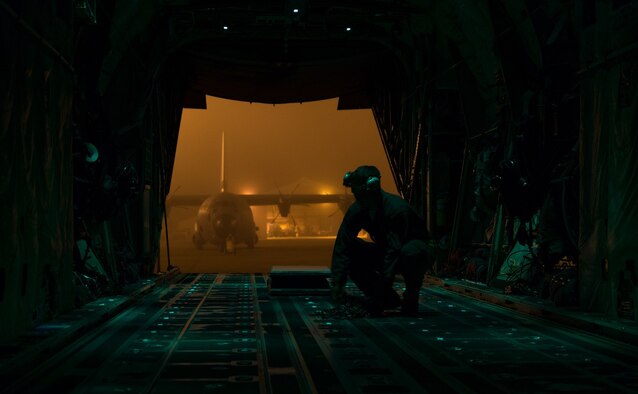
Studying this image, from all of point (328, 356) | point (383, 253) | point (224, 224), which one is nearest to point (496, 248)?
point (383, 253)

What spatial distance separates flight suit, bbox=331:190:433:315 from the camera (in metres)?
8.74

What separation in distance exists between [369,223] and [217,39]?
34.5 ft

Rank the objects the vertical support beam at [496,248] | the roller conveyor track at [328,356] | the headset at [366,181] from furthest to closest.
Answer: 1. the vertical support beam at [496,248]
2. the headset at [366,181]
3. the roller conveyor track at [328,356]

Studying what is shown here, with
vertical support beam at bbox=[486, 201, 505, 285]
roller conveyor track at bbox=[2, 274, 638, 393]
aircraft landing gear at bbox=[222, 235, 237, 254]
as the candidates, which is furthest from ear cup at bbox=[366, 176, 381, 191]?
aircraft landing gear at bbox=[222, 235, 237, 254]

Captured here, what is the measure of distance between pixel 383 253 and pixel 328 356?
10.4ft

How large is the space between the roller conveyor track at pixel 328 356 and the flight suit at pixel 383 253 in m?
0.37

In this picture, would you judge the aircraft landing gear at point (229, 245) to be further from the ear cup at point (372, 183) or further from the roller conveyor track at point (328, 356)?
the ear cup at point (372, 183)

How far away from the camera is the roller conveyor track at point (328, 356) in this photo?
16.4ft

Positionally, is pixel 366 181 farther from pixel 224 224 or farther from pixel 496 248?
pixel 224 224

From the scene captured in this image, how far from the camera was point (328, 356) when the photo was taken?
6102mm

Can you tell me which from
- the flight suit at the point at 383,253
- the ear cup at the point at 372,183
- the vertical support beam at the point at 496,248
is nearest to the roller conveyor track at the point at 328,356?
the flight suit at the point at 383,253

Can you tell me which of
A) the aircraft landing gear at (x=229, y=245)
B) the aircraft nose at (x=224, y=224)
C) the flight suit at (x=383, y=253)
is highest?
the aircraft nose at (x=224, y=224)

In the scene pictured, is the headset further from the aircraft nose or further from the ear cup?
the aircraft nose

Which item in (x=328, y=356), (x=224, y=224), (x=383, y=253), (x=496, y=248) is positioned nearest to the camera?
(x=328, y=356)
